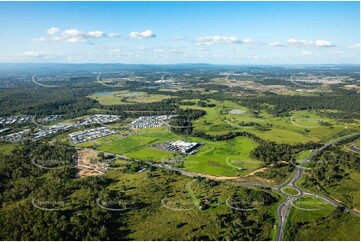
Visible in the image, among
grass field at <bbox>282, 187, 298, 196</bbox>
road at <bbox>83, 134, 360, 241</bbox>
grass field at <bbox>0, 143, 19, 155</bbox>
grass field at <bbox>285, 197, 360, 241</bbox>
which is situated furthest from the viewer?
grass field at <bbox>0, 143, 19, 155</bbox>

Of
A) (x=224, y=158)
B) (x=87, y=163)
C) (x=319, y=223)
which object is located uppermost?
(x=224, y=158)

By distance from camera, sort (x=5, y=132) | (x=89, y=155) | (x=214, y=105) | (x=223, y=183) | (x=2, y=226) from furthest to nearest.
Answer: (x=214, y=105), (x=5, y=132), (x=89, y=155), (x=223, y=183), (x=2, y=226)

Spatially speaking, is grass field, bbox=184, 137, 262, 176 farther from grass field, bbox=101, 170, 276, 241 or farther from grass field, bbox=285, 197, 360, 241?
grass field, bbox=285, 197, 360, 241

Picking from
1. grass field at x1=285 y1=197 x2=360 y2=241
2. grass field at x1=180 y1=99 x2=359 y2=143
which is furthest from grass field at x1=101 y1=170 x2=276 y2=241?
grass field at x1=180 y1=99 x2=359 y2=143

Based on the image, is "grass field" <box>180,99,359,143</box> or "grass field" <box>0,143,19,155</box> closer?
"grass field" <box>0,143,19,155</box>

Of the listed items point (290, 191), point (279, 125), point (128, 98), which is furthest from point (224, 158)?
point (128, 98)

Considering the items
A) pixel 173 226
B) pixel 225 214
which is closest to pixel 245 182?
pixel 225 214

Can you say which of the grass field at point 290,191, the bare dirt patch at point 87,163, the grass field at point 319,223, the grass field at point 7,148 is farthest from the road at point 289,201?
the grass field at point 7,148

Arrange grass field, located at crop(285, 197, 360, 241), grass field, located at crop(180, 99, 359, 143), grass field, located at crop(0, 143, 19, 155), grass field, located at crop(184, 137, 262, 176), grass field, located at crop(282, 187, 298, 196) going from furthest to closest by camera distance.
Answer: grass field, located at crop(180, 99, 359, 143) → grass field, located at crop(0, 143, 19, 155) → grass field, located at crop(184, 137, 262, 176) → grass field, located at crop(282, 187, 298, 196) → grass field, located at crop(285, 197, 360, 241)

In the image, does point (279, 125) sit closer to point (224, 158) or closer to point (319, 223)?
point (224, 158)

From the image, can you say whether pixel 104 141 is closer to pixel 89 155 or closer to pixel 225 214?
pixel 89 155

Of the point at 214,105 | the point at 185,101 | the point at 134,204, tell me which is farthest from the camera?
the point at 185,101
